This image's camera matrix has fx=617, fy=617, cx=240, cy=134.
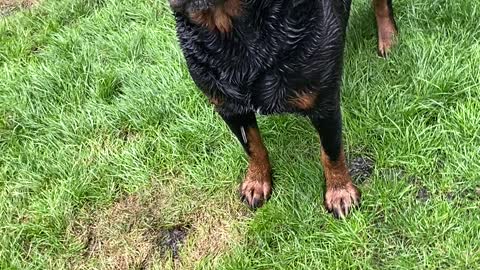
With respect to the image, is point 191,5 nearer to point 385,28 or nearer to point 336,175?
point 336,175

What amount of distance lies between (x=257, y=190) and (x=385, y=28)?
1.23m

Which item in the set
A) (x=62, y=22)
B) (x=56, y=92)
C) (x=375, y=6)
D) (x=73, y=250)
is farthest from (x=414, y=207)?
(x=62, y=22)

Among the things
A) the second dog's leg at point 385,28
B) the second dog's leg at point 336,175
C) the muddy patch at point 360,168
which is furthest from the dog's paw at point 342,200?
the second dog's leg at point 385,28

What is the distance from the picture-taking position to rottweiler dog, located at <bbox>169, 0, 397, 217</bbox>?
7.43 feet

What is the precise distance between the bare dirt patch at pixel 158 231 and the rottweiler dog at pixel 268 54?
0.67 metres

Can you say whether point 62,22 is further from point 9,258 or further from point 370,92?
point 370,92

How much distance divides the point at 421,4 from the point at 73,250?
2477mm

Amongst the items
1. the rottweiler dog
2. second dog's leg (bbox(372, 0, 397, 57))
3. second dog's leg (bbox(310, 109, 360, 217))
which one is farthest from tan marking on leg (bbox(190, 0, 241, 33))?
second dog's leg (bbox(372, 0, 397, 57))

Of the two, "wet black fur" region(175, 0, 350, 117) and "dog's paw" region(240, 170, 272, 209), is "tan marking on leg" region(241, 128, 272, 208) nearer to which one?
"dog's paw" region(240, 170, 272, 209)

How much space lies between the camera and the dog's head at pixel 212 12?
205 centimetres

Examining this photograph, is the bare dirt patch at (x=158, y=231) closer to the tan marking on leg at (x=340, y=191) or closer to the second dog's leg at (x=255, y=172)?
the second dog's leg at (x=255, y=172)

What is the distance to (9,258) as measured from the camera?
3318 mm

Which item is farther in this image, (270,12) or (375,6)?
(375,6)

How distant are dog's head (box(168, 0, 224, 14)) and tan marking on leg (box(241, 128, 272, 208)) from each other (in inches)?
46.4
